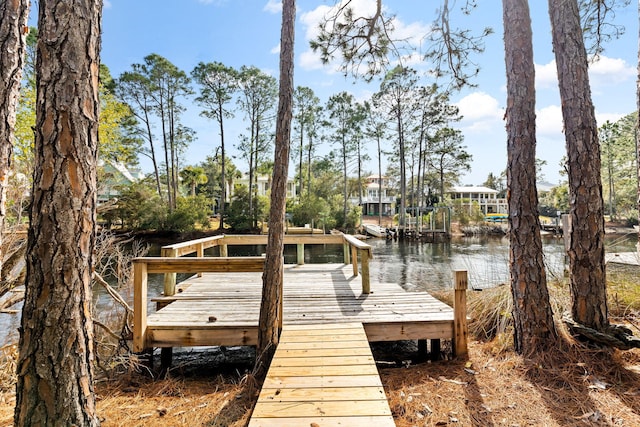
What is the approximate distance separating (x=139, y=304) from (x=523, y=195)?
11.8ft

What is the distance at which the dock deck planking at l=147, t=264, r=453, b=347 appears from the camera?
316 cm

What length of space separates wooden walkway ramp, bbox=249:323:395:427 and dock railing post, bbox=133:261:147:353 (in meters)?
1.36

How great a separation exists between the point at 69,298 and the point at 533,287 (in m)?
3.28

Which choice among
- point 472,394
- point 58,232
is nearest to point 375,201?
point 472,394

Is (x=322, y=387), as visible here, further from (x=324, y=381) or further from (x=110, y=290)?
(x=110, y=290)

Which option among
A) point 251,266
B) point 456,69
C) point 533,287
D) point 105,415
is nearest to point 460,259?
point 456,69

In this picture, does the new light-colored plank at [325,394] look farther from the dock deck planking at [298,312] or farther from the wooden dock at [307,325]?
the dock deck planking at [298,312]

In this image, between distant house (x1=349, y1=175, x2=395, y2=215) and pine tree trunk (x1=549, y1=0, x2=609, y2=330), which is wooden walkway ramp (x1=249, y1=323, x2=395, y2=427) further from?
distant house (x1=349, y1=175, x2=395, y2=215)

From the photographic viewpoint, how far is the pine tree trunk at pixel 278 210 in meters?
2.78

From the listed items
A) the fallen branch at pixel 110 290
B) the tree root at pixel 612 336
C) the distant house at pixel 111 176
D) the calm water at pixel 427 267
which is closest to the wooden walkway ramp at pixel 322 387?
the tree root at pixel 612 336

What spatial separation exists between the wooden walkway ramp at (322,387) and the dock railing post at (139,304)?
136 centimetres

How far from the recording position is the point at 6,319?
5.46 metres

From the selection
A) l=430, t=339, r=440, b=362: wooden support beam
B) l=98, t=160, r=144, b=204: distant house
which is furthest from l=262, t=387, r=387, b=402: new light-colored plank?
l=98, t=160, r=144, b=204: distant house

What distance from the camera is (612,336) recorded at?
264 cm
